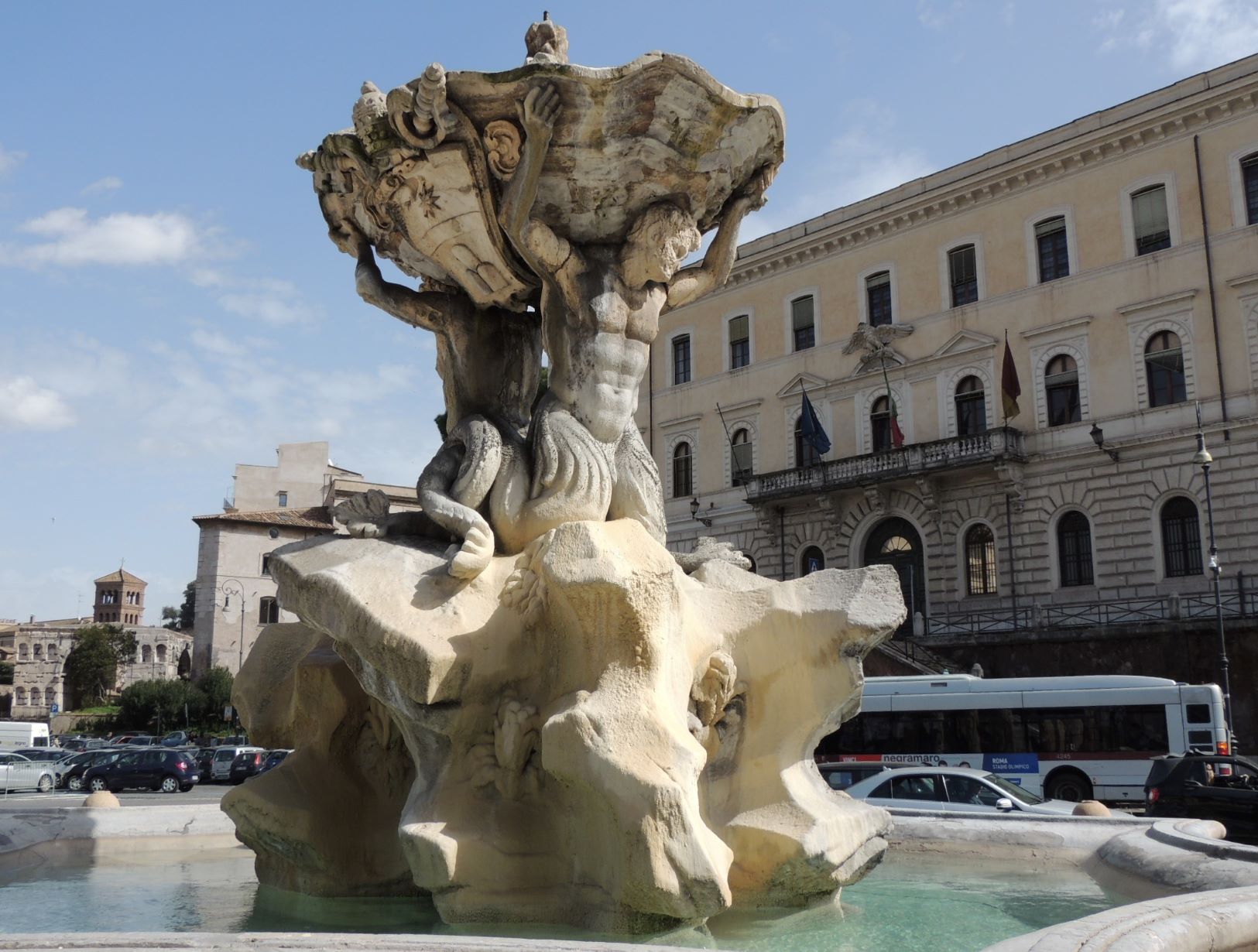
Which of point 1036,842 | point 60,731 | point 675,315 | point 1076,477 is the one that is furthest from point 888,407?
point 60,731

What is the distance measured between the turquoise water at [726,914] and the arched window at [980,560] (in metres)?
24.9

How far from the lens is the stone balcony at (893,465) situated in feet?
99.8

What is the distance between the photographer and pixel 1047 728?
58.6 ft

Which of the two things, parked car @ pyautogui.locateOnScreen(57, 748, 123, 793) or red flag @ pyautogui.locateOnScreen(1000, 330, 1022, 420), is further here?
red flag @ pyautogui.locateOnScreen(1000, 330, 1022, 420)

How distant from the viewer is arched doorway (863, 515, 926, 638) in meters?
32.2

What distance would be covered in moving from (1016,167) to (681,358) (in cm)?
1372

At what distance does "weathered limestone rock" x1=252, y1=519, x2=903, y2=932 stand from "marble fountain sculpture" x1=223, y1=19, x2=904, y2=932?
0.5 inches

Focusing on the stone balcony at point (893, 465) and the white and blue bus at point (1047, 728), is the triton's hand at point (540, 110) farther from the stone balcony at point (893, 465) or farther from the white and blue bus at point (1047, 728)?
A: the stone balcony at point (893, 465)

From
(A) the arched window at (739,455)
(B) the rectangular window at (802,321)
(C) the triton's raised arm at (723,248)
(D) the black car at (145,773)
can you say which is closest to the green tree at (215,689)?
(A) the arched window at (739,455)

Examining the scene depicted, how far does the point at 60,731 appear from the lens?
57.1 metres

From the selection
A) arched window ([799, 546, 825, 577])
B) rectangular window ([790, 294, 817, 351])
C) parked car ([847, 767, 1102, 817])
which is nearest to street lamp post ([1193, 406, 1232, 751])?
parked car ([847, 767, 1102, 817])

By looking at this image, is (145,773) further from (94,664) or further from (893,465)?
(94,664)

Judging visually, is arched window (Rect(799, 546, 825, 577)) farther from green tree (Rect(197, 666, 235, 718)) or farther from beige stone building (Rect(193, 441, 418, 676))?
green tree (Rect(197, 666, 235, 718))

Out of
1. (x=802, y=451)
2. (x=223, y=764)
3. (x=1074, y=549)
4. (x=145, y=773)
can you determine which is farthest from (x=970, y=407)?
(x=145, y=773)
